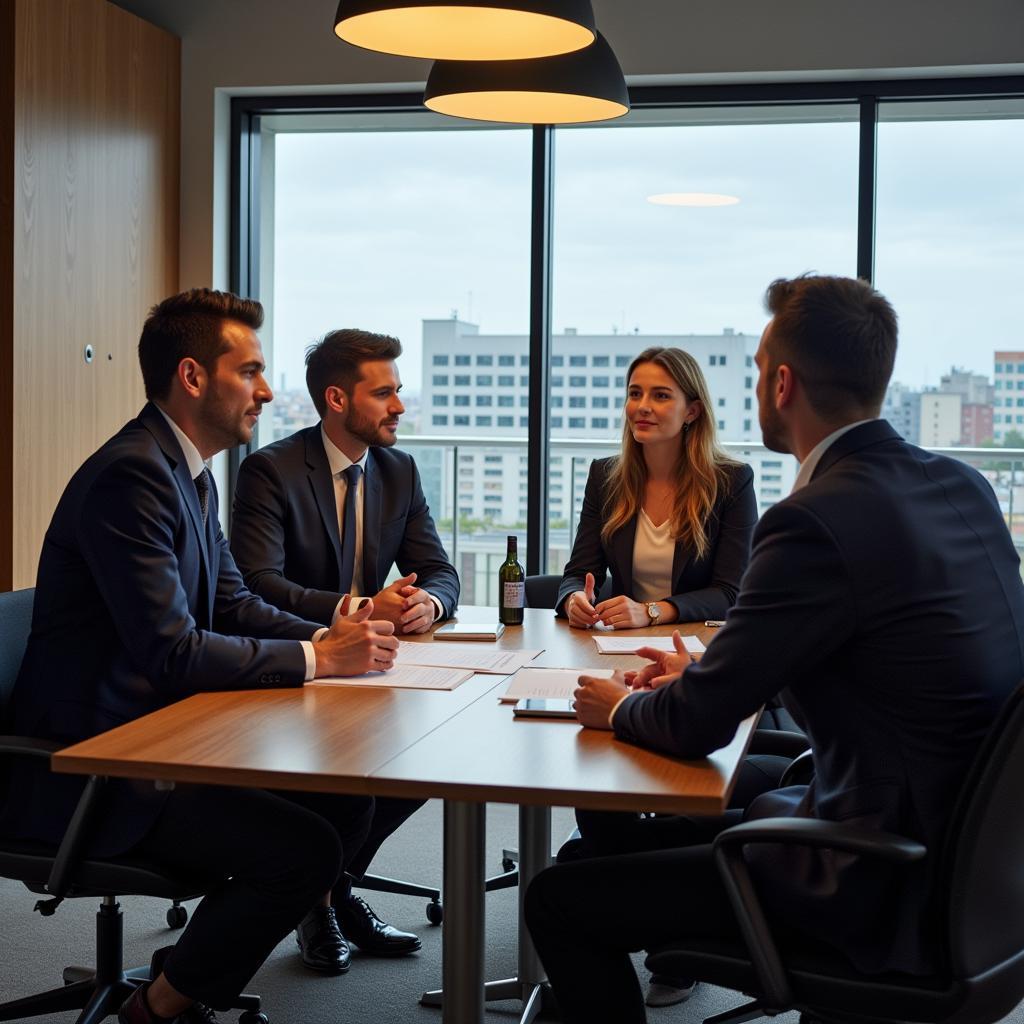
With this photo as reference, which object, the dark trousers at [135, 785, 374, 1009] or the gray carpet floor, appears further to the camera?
the gray carpet floor

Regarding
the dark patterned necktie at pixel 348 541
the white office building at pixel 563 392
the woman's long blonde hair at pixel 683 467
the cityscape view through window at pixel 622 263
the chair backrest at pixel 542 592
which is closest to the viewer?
the dark patterned necktie at pixel 348 541

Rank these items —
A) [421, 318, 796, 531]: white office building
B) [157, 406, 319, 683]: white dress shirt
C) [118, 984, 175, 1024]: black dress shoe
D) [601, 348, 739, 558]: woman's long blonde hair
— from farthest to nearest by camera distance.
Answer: [421, 318, 796, 531]: white office building, [601, 348, 739, 558]: woman's long blonde hair, [157, 406, 319, 683]: white dress shirt, [118, 984, 175, 1024]: black dress shoe

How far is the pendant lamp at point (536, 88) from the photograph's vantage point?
2.85 meters

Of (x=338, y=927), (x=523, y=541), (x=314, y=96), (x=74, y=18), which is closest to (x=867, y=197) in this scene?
(x=523, y=541)

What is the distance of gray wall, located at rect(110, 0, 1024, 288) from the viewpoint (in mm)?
4418

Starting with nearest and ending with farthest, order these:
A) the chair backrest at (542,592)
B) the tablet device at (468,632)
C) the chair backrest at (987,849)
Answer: the chair backrest at (987,849) → the tablet device at (468,632) → the chair backrest at (542,592)

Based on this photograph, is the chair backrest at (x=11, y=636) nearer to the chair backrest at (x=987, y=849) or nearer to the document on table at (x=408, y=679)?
the document on table at (x=408, y=679)

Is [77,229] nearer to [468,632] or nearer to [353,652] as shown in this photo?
[468,632]

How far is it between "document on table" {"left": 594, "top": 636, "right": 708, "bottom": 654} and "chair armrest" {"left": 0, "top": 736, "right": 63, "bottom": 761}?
1150 mm

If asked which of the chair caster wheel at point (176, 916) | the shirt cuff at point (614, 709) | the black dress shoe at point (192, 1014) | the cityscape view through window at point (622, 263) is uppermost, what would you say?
the cityscape view through window at point (622, 263)

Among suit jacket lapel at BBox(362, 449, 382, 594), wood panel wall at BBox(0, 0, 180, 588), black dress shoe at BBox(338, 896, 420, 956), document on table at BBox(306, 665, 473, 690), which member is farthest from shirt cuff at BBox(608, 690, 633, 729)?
wood panel wall at BBox(0, 0, 180, 588)

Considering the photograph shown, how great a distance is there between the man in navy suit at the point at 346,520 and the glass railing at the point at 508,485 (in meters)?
1.51

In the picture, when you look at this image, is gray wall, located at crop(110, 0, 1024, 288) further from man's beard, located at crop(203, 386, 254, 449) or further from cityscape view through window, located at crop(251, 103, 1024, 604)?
man's beard, located at crop(203, 386, 254, 449)

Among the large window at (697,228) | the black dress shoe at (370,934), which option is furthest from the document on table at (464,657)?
the large window at (697,228)
